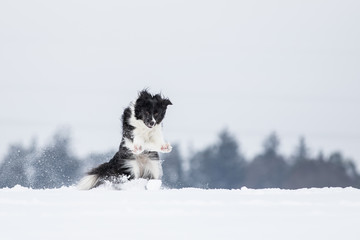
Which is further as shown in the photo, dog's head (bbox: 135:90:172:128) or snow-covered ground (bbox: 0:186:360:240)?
dog's head (bbox: 135:90:172:128)

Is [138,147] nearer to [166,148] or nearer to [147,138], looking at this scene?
[147,138]

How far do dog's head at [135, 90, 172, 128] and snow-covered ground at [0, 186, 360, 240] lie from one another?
2671 mm

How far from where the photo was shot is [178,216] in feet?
27.2

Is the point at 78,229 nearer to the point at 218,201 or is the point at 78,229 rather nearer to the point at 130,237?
the point at 130,237

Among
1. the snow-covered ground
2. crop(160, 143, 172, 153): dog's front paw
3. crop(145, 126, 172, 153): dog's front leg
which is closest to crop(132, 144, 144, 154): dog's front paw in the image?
crop(145, 126, 172, 153): dog's front leg

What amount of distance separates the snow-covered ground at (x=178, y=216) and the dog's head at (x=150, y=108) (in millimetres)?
2671

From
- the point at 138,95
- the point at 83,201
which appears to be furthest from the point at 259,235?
the point at 138,95

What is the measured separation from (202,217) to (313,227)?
1250mm

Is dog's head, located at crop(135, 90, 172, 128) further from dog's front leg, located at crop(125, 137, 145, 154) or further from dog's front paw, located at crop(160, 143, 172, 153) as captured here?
dog's front paw, located at crop(160, 143, 172, 153)

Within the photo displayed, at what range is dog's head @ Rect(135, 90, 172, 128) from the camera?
1354cm

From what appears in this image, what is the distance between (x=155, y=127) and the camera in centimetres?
1350

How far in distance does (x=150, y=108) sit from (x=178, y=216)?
5623 millimetres

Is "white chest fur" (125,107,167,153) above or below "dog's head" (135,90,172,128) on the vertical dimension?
below

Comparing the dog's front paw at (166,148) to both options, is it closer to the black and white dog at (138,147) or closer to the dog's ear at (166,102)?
the black and white dog at (138,147)
